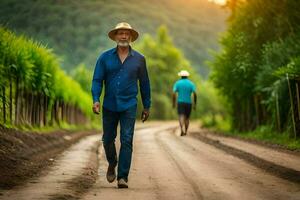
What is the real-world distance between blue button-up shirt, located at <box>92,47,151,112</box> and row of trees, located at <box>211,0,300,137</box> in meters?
8.94

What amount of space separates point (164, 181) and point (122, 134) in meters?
0.93

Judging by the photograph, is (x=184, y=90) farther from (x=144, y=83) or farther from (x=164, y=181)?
(x=164, y=181)

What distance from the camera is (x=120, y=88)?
9.22m

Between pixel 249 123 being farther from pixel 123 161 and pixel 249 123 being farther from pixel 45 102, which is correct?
pixel 123 161

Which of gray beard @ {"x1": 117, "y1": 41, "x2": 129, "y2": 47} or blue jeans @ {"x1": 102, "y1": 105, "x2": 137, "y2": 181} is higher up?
gray beard @ {"x1": 117, "y1": 41, "x2": 129, "y2": 47}

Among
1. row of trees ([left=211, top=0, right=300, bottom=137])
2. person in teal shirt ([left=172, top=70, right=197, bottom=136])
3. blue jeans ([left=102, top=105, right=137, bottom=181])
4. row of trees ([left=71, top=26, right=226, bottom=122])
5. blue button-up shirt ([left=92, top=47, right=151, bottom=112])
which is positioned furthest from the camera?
row of trees ([left=71, top=26, right=226, bottom=122])

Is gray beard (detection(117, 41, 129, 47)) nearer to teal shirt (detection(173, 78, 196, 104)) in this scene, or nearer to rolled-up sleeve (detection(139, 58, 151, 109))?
rolled-up sleeve (detection(139, 58, 151, 109))

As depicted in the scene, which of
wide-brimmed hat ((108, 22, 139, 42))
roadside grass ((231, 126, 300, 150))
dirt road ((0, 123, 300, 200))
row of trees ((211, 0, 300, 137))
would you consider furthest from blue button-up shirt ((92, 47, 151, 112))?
row of trees ((211, 0, 300, 137))

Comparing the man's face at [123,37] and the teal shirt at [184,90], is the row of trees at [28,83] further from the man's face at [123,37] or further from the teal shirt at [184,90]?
the man's face at [123,37]

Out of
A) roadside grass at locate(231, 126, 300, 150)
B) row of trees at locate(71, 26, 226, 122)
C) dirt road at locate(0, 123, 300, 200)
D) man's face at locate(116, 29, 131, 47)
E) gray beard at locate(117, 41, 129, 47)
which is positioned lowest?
dirt road at locate(0, 123, 300, 200)

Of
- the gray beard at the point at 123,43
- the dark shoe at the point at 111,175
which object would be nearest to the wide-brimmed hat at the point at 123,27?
the gray beard at the point at 123,43

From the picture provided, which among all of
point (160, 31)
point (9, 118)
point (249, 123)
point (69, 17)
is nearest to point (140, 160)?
point (9, 118)

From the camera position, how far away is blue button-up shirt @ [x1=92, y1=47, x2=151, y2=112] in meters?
9.20

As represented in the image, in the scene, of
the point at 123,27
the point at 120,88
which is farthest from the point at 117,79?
the point at 123,27
